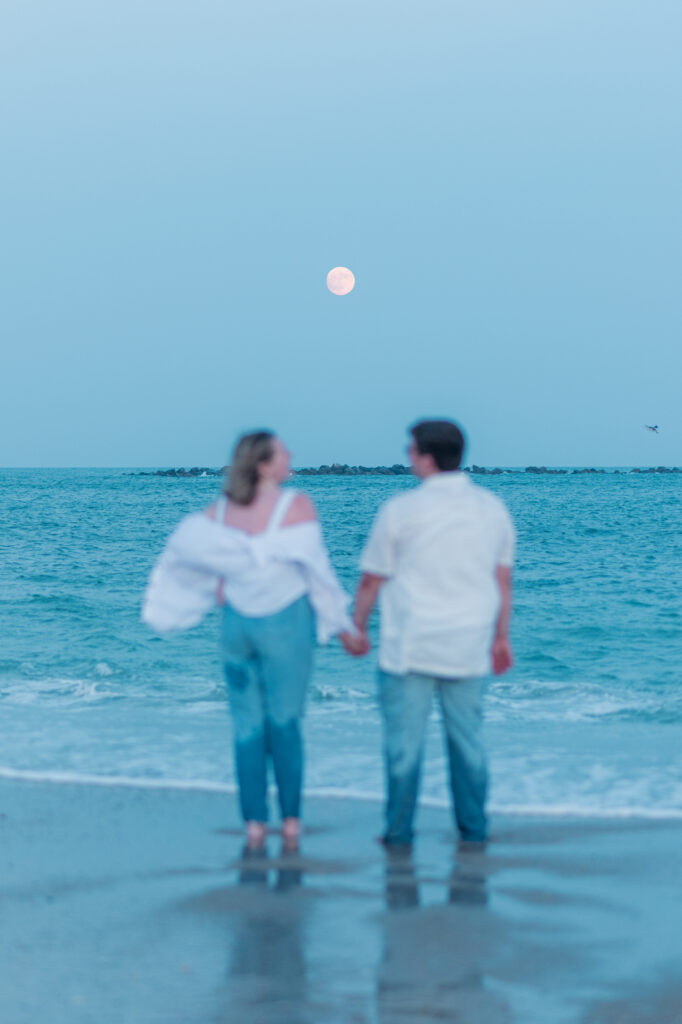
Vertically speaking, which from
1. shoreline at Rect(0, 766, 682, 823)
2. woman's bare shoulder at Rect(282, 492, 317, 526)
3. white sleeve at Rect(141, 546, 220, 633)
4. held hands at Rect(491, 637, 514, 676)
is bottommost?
shoreline at Rect(0, 766, 682, 823)

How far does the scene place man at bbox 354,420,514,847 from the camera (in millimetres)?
3773

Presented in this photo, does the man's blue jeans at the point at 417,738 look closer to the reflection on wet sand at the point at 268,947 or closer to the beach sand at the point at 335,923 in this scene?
the beach sand at the point at 335,923

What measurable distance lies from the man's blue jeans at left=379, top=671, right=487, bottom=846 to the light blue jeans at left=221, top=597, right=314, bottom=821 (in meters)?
0.32

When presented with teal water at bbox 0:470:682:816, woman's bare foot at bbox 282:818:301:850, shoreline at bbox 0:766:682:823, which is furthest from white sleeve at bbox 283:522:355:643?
teal water at bbox 0:470:682:816

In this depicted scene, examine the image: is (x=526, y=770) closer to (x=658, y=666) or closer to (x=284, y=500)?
(x=284, y=500)

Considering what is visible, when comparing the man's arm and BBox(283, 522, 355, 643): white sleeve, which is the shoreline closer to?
the man's arm

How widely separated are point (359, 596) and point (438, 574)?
0.30 meters

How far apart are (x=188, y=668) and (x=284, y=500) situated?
7373 mm

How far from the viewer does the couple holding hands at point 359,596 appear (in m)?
3.78

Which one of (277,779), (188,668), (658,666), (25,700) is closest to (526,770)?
(277,779)

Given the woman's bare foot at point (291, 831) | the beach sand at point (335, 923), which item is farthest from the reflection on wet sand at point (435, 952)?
the woman's bare foot at point (291, 831)

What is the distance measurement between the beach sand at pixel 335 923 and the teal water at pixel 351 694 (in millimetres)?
791

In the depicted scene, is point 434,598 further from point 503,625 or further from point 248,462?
point 248,462

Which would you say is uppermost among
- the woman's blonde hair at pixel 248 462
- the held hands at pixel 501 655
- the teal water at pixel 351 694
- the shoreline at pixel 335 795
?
the woman's blonde hair at pixel 248 462
